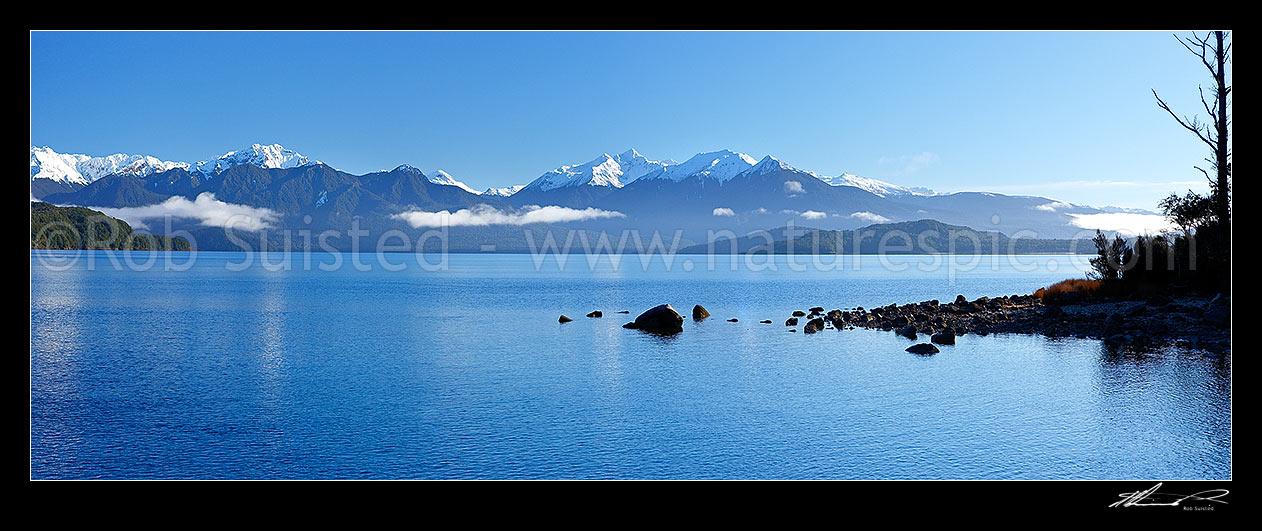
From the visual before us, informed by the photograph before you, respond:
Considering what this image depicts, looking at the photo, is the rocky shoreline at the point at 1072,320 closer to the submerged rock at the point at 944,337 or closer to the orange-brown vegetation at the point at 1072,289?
the submerged rock at the point at 944,337

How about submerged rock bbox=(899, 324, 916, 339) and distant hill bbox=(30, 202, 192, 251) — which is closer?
submerged rock bbox=(899, 324, 916, 339)

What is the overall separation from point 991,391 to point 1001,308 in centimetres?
1569

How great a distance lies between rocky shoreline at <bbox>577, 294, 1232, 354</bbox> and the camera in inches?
819

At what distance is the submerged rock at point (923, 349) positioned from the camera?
20.9 m

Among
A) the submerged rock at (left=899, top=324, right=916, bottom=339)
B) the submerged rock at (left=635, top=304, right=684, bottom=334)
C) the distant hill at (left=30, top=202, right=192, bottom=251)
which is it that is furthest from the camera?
the distant hill at (left=30, top=202, right=192, bottom=251)

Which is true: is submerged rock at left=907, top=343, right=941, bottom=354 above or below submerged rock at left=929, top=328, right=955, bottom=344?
below

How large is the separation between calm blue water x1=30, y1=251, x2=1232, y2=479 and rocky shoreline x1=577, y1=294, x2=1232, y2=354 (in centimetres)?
108

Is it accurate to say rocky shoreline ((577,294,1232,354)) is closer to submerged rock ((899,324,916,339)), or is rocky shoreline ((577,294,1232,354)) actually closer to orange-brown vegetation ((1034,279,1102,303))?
submerged rock ((899,324,916,339))

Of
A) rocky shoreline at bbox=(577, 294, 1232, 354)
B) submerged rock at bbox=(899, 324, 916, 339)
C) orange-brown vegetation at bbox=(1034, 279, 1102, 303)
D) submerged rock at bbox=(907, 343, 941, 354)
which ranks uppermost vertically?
orange-brown vegetation at bbox=(1034, 279, 1102, 303)
